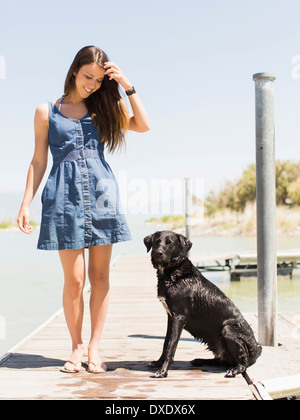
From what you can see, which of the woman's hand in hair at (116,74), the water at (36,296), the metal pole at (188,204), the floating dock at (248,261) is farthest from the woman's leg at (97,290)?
the floating dock at (248,261)

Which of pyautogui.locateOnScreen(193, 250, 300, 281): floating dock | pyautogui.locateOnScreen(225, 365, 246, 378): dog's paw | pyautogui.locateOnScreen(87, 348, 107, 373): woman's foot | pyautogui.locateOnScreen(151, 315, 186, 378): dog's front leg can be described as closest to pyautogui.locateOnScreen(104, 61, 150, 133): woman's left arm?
pyautogui.locateOnScreen(151, 315, 186, 378): dog's front leg

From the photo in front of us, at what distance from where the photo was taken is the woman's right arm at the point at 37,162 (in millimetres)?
2996

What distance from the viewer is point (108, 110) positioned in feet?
10.1

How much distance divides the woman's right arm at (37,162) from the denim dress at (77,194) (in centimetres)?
4

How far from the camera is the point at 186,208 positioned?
1228cm

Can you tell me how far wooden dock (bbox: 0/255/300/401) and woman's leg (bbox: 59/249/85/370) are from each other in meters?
0.18

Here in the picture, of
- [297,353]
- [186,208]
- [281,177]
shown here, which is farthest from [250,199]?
[297,353]

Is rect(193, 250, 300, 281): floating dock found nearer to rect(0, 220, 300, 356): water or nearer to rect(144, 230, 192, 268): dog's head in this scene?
rect(0, 220, 300, 356): water

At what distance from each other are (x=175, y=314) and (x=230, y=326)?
1.08 feet

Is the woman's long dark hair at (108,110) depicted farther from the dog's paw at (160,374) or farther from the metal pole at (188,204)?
the metal pole at (188,204)

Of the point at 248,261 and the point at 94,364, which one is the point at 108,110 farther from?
the point at 248,261

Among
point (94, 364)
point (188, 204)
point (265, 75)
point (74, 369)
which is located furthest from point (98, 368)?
point (188, 204)

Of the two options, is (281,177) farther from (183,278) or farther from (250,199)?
(183,278)
